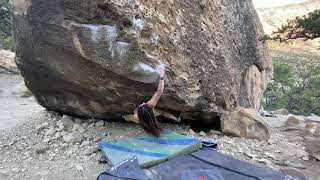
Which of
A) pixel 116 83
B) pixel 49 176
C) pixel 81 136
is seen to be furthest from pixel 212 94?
pixel 49 176

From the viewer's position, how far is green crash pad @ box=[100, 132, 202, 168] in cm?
503

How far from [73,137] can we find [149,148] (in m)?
1.22

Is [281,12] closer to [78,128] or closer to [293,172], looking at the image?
[78,128]

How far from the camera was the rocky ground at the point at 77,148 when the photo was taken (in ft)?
17.4

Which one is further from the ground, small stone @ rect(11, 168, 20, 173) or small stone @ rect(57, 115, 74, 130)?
small stone @ rect(57, 115, 74, 130)

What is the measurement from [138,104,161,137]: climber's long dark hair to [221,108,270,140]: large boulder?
1234 mm

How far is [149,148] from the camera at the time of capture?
528cm

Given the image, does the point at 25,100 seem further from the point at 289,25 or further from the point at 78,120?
the point at 289,25

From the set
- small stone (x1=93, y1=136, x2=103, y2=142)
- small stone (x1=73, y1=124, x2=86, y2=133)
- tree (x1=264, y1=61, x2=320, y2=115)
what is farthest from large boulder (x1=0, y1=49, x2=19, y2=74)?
tree (x1=264, y1=61, x2=320, y2=115)

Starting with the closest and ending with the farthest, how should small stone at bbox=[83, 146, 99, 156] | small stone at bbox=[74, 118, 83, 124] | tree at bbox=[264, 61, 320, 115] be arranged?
small stone at bbox=[83, 146, 99, 156] → small stone at bbox=[74, 118, 83, 124] → tree at bbox=[264, 61, 320, 115]

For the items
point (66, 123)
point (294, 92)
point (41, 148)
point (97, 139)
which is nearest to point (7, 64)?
point (66, 123)

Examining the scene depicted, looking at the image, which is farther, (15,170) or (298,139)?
(298,139)

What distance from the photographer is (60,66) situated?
215 inches

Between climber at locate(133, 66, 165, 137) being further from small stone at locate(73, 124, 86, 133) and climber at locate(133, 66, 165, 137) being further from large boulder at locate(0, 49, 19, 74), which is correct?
large boulder at locate(0, 49, 19, 74)
